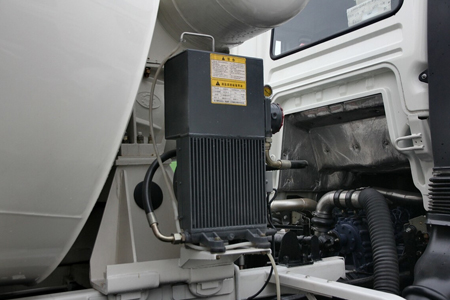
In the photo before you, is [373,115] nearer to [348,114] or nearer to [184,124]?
[348,114]

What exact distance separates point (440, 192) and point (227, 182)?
1.02 meters

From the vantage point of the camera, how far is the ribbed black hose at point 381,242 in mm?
2248

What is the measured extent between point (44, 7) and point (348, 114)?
2.01m

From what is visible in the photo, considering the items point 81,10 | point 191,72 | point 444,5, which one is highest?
point 444,5

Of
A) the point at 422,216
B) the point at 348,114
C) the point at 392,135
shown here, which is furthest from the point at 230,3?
the point at 422,216

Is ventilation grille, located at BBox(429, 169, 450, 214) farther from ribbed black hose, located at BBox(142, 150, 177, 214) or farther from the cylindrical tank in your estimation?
ribbed black hose, located at BBox(142, 150, 177, 214)

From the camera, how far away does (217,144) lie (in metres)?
1.55

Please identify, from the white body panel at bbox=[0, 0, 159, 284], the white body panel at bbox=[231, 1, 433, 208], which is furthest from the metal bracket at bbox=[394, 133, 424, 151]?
the white body panel at bbox=[0, 0, 159, 284]

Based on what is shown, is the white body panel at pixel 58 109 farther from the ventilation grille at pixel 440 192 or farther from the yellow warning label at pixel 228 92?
the ventilation grille at pixel 440 192

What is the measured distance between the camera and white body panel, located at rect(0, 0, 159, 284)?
1.20 m

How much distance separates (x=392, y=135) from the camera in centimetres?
241

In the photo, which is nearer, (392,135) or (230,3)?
(230,3)

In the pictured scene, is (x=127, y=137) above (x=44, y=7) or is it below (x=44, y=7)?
below

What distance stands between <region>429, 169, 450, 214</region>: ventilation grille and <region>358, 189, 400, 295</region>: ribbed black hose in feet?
1.17
